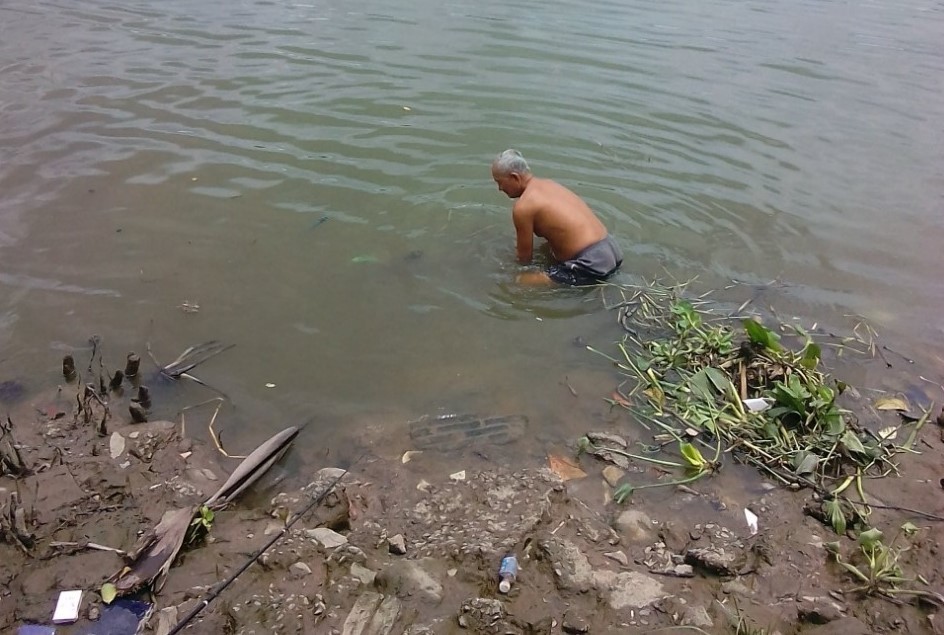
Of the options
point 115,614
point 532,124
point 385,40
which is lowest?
point 115,614

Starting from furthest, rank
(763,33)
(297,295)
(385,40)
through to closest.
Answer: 1. (763,33)
2. (385,40)
3. (297,295)

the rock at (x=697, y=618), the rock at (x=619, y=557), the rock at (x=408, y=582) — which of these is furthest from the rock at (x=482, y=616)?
the rock at (x=697, y=618)

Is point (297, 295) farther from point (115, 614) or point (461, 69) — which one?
point (461, 69)

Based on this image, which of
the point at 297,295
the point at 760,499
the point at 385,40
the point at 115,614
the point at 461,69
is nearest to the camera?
the point at 115,614

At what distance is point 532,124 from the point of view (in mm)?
7992

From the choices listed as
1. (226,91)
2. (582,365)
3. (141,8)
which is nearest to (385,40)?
(226,91)

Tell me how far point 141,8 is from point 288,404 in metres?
9.78

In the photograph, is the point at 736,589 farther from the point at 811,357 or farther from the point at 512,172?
the point at 512,172

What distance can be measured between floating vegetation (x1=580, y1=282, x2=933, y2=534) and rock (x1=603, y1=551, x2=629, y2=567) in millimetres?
391

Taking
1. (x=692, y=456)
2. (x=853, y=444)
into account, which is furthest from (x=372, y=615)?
(x=853, y=444)

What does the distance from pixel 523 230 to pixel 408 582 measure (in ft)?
10.1

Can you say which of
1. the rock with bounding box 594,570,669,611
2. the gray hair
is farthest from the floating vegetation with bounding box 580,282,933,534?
the gray hair

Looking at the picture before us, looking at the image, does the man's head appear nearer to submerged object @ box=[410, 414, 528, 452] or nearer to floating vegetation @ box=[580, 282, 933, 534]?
floating vegetation @ box=[580, 282, 933, 534]

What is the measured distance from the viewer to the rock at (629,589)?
2736 millimetres
